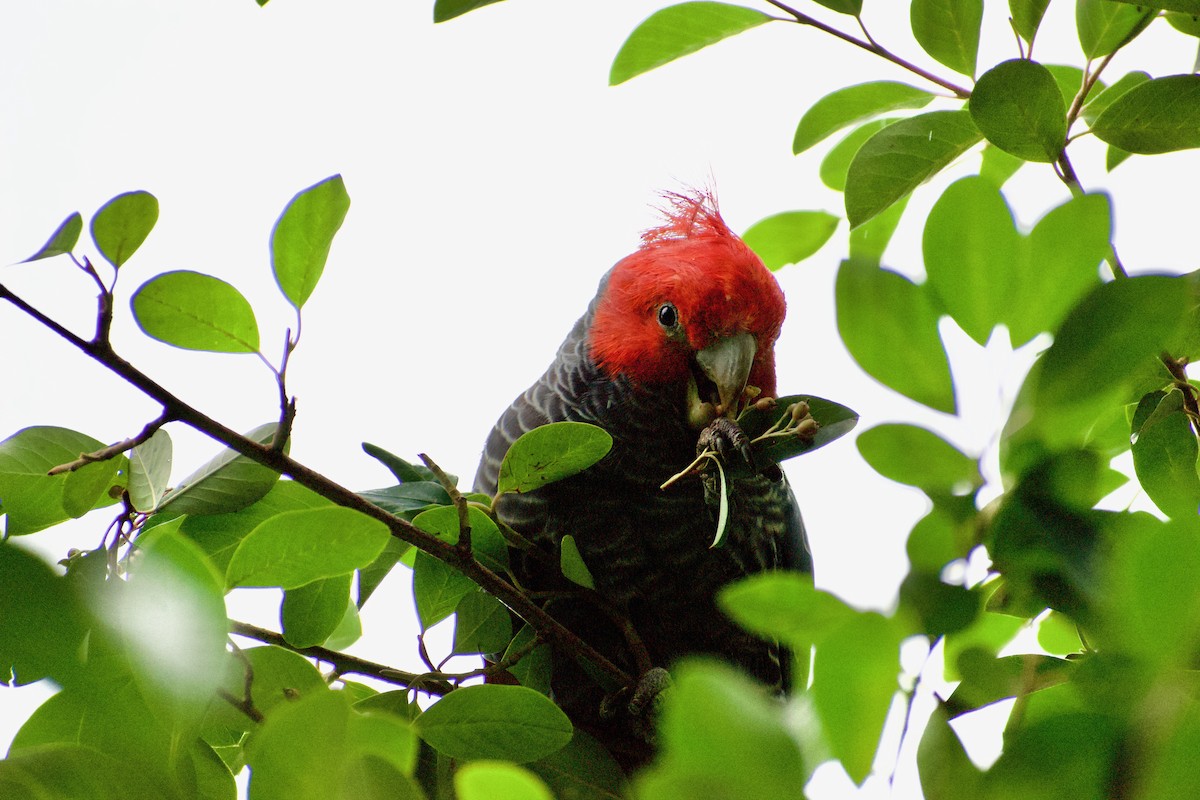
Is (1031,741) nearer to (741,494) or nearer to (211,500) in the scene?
(211,500)

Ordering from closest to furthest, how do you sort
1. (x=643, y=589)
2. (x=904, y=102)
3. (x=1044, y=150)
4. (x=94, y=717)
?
(x=94, y=717), (x=1044, y=150), (x=904, y=102), (x=643, y=589)

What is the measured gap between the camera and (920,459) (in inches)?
8.4

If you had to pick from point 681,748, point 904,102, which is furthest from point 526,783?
point 904,102

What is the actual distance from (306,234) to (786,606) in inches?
13.1

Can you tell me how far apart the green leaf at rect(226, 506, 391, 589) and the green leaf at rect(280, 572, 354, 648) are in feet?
0.37

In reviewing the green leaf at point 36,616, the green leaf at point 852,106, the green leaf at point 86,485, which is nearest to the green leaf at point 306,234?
the green leaf at point 86,485

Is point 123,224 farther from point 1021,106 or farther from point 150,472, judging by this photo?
point 1021,106

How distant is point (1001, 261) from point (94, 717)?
0.32 meters

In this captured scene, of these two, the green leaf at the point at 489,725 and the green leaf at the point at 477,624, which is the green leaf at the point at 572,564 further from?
the green leaf at the point at 489,725

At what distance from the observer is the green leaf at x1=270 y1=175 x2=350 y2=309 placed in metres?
0.45

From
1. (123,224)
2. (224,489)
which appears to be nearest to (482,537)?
(224,489)

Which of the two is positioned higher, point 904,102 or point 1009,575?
point 904,102

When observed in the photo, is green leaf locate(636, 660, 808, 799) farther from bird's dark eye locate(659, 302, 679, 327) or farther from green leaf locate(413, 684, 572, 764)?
bird's dark eye locate(659, 302, 679, 327)

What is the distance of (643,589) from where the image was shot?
3.44 feet
